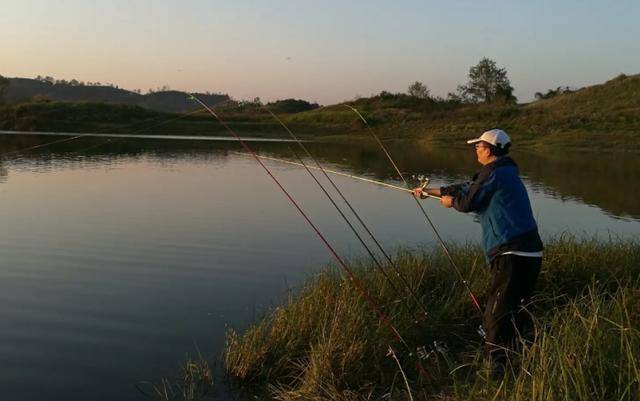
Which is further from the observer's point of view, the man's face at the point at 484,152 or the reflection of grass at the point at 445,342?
the man's face at the point at 484,152

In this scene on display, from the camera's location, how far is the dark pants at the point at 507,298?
4.33m

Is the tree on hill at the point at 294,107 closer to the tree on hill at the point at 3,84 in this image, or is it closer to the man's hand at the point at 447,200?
the tree on hill at the point at 3,84

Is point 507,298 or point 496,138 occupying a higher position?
point 496,138

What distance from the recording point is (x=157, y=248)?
957 cm

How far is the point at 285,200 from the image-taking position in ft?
49.3

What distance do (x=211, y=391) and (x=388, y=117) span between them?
183 feet

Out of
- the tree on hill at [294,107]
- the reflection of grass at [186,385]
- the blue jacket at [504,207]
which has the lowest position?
the reflection of grass at [186,385]

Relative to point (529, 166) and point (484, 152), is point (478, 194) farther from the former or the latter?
point (529, 166)

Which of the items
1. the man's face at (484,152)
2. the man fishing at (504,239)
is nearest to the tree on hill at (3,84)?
the man's face at (484,152)

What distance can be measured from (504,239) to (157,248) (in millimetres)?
6532

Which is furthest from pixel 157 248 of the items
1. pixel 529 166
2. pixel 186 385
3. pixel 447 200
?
pixel 529 166

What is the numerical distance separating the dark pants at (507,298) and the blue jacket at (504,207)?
0.31 feet

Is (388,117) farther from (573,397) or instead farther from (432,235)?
(573,397)

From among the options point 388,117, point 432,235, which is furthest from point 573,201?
point 388,117
